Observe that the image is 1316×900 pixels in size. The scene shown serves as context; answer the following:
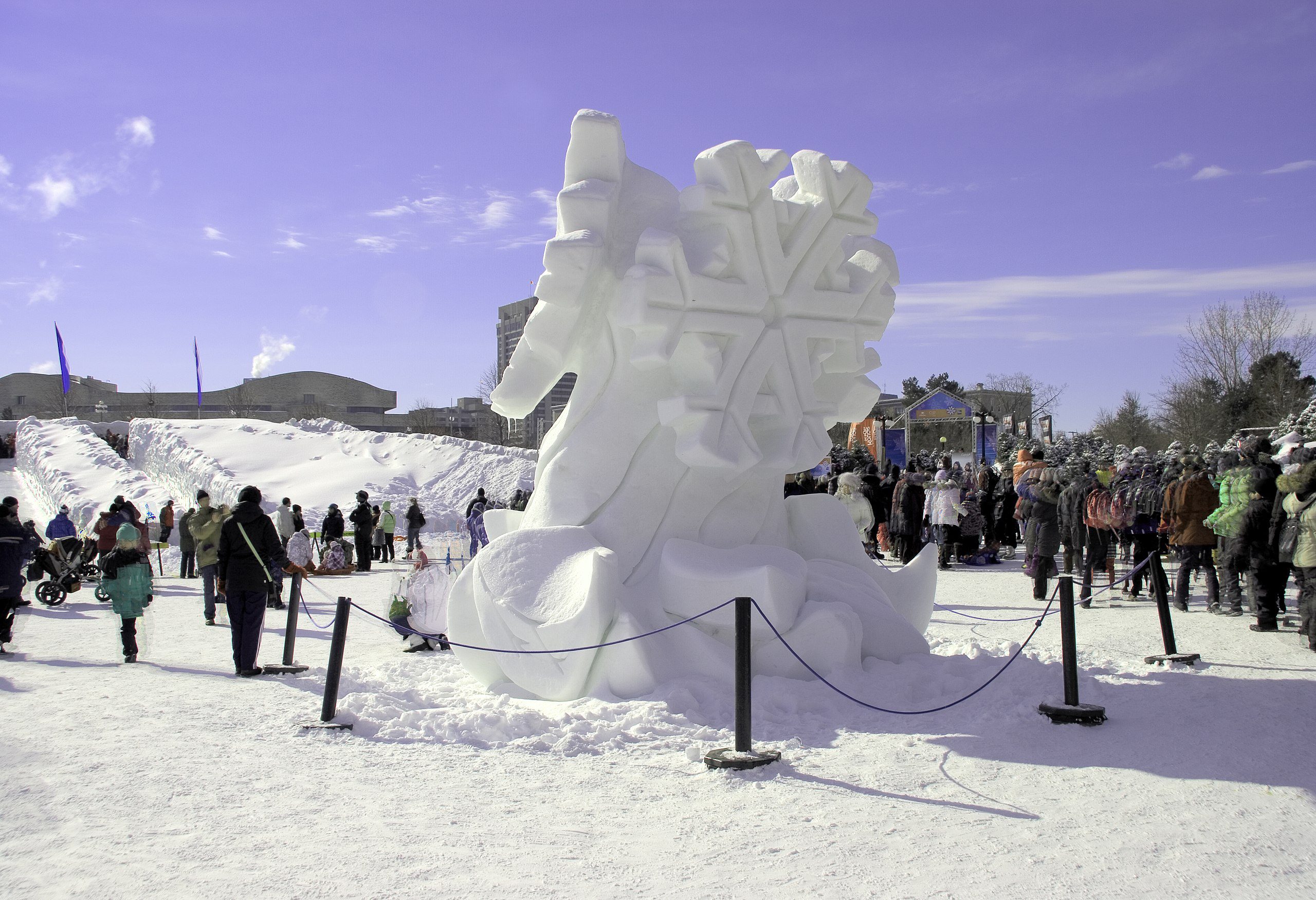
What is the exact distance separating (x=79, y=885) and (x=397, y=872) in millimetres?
1124

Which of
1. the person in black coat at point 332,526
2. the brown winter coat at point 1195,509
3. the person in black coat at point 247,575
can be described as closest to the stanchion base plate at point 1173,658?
the brown winter coat at point 1195,509

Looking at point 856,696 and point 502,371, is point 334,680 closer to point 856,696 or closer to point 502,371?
point 856,696

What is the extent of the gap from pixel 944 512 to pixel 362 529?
10436 millimetres

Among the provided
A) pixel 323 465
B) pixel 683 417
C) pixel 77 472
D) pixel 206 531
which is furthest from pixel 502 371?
pixel 683 417

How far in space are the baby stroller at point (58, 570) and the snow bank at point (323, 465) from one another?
8177 millimetres

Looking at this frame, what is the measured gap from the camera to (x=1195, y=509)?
10117mm

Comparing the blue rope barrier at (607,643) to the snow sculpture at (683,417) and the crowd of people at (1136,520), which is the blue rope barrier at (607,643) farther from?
the crowd of people at (1136,520)

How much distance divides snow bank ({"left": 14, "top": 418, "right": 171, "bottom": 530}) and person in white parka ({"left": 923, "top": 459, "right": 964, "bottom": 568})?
57.2 feet

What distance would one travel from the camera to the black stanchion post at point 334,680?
573 centimetres

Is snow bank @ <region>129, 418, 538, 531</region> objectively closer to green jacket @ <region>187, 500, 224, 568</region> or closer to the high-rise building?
the high-rise building

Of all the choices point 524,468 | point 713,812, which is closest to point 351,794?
point 713,812

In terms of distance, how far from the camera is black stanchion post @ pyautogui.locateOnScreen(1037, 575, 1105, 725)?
552cm

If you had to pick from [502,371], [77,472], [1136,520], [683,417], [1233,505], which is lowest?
[1136,520]

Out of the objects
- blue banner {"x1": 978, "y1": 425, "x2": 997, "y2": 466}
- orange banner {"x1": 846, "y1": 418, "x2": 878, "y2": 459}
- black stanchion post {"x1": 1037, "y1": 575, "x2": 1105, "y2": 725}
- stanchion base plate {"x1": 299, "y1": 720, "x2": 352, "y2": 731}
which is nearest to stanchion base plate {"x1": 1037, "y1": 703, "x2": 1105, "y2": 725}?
black stanchion post {"x1": 1037, "y1": 575, "x2": 1105, "y2": 725}
